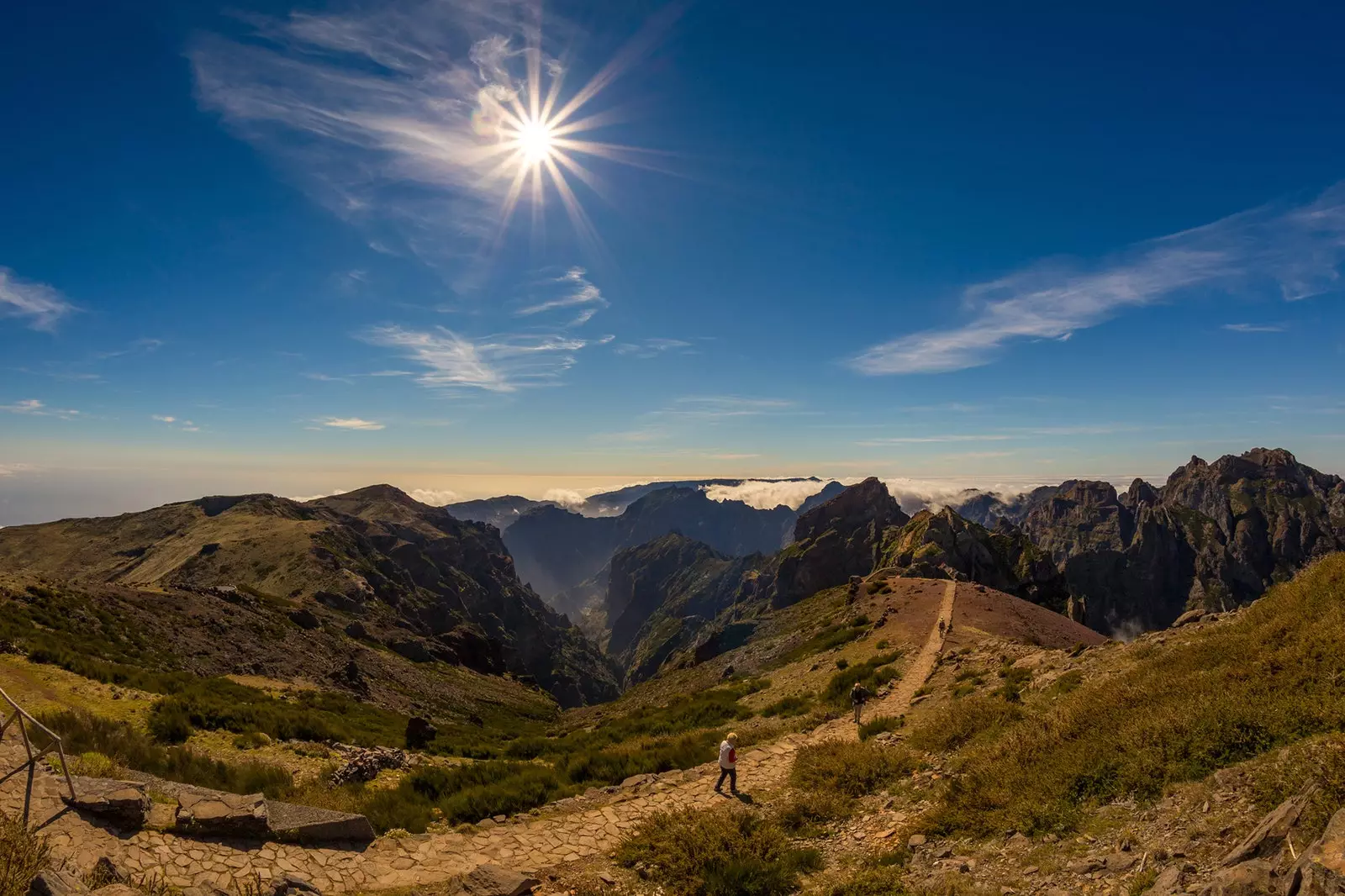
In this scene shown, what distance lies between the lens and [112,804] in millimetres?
10281

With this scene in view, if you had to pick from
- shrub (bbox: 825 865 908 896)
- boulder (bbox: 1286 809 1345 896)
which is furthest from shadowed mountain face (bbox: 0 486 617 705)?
boulder (bbox: 1286 809 1345 896)

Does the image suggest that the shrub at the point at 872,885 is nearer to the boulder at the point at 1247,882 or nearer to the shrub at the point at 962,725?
the boulder at the point at 1247,882

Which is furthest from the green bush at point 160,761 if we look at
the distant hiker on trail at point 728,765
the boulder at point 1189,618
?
the boulder at point 1189,618

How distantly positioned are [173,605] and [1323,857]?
76.3 metres

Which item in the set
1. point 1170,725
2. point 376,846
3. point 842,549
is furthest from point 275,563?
point 842,549

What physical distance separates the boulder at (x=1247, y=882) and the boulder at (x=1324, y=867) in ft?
1.52

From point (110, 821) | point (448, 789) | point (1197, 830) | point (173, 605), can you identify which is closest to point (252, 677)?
point (173, 605)

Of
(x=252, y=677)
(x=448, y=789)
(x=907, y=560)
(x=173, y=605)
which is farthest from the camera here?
(x=907, y=560)

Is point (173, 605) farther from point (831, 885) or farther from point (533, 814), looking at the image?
point (831, 885)

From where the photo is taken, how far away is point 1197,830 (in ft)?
27.9

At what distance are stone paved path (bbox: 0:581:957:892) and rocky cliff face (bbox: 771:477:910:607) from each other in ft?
465

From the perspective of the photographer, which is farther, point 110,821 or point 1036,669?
point 1036,669

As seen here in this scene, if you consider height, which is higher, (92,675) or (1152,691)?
(1152,691)

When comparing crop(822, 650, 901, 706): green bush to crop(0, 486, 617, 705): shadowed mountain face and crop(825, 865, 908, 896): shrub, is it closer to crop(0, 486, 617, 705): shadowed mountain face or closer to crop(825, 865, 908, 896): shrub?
crop(825, 865, 908, 896): shrub
